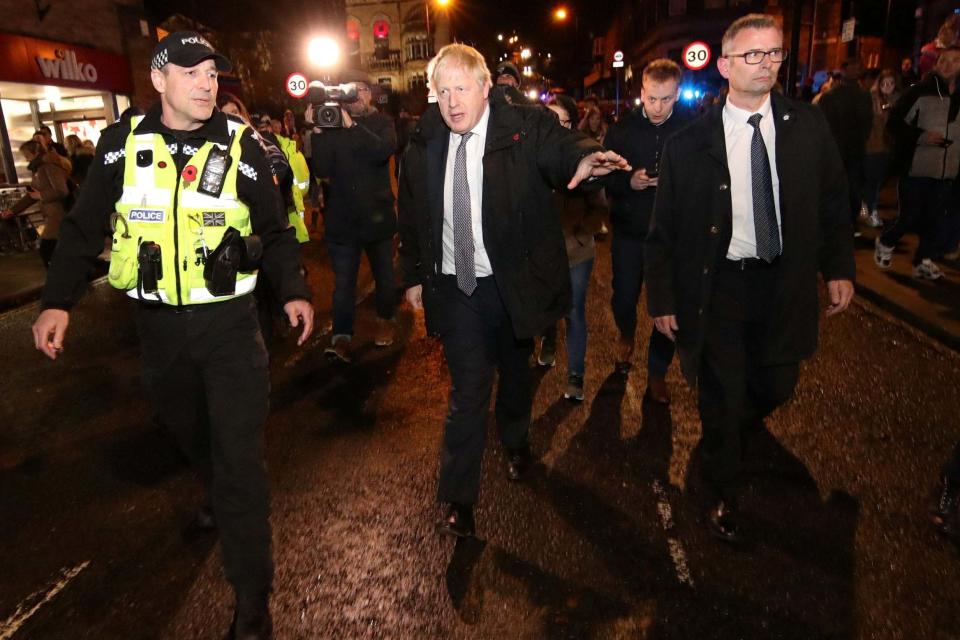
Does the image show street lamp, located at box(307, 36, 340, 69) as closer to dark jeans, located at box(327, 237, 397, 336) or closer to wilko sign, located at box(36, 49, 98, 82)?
wilko sign, located at box(36, 49, 98, 82)

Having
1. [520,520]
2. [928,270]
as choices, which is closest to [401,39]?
[928,270]

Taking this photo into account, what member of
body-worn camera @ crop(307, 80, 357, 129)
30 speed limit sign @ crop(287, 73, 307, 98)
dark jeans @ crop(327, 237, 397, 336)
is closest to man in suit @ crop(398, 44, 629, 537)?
body-worn camera @ crop(307, 80, 357, 129)

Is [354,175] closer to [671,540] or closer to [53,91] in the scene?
[671,540]

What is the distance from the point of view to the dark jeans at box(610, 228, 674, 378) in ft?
15.2

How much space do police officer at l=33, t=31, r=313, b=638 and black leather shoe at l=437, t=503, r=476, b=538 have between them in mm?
864

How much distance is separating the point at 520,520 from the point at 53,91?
685 inches

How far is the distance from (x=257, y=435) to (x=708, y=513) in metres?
2.21

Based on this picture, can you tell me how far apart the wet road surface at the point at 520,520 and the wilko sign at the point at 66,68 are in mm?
12624

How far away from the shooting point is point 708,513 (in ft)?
11.1

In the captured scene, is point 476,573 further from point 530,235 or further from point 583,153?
point 583,153

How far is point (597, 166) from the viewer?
109 inches

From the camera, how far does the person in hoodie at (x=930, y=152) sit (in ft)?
20.8

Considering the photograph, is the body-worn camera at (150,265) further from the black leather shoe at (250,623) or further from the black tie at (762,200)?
the black tie at (762,200)

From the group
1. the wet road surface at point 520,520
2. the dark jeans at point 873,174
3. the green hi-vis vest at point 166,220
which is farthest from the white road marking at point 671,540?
the dark jeans at point 873,174
